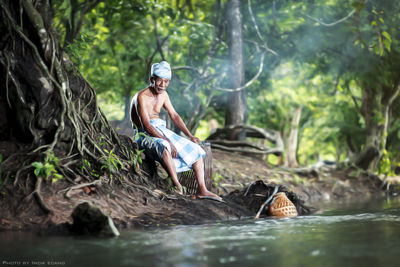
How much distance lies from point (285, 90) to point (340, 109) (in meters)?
2.41

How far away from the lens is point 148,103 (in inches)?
248

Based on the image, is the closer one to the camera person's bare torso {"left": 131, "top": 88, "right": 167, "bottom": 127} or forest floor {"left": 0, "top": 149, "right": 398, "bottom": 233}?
forest floor {"left": 0, "top": 149, "right": 398, "bottom": 233}

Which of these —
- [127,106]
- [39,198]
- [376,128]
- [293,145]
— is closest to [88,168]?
[39,198]

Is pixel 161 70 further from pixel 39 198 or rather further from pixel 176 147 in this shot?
pixel 39 198

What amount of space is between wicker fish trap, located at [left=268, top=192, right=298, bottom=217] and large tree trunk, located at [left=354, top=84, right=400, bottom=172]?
336 inches

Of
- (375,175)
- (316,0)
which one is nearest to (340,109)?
(375,175)

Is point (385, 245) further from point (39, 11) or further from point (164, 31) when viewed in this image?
point (164, 31)

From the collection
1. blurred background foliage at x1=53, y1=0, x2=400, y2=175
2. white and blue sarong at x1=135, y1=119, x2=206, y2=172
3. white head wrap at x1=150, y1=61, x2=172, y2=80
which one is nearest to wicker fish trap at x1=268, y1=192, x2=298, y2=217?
white and blue sarong at x1=135, y1=119, x2=206, y2=172

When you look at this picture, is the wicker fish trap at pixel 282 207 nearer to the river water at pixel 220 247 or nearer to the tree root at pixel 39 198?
the river water at pixel 220 247

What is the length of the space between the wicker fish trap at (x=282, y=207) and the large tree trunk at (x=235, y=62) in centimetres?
595

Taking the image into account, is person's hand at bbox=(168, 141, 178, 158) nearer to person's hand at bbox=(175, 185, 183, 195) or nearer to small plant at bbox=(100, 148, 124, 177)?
person's hand at bbox=(175, 185, 183, 195)

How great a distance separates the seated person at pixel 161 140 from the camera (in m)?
6.12

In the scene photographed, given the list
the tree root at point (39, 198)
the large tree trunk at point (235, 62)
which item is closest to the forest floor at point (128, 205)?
the tree root at point (39, 198)

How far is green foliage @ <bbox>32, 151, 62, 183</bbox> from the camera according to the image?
477 cm
